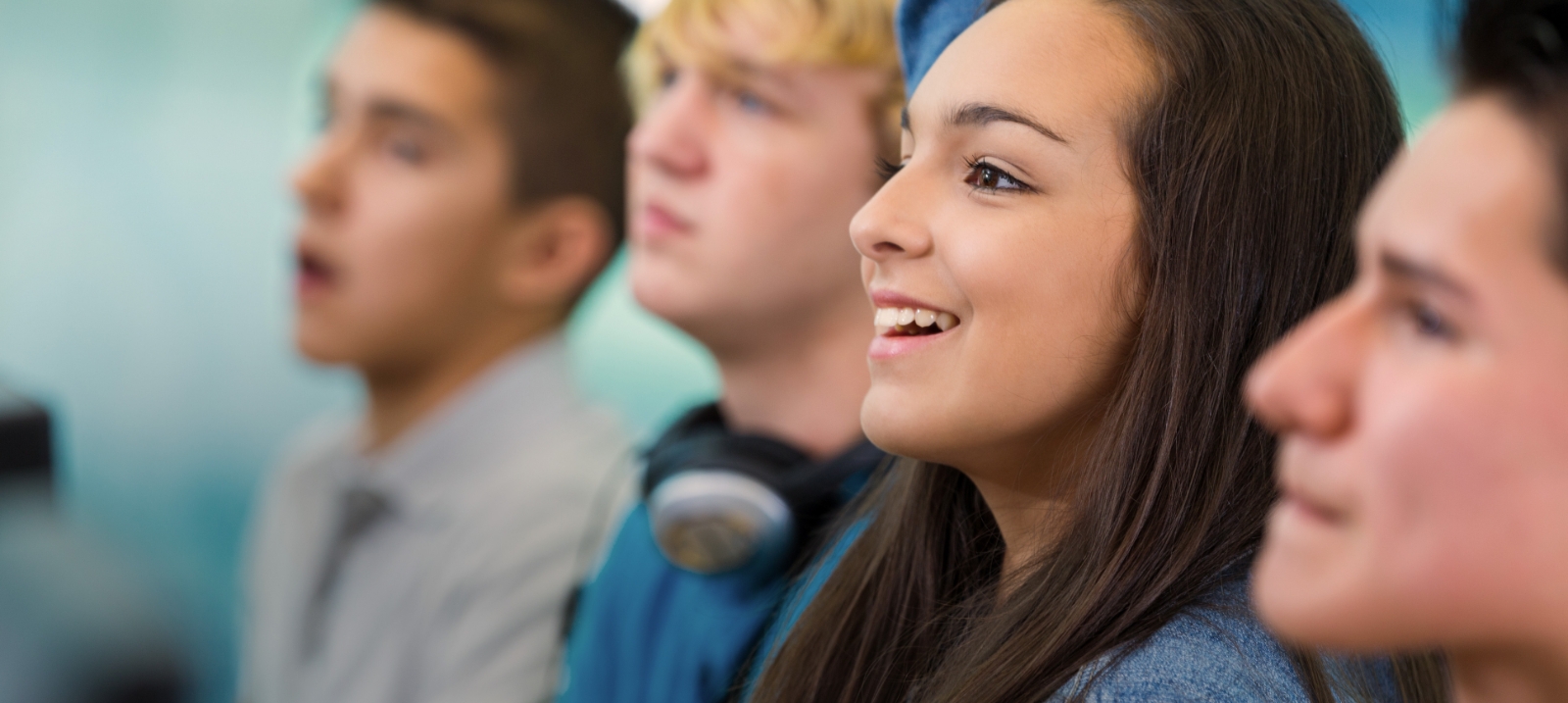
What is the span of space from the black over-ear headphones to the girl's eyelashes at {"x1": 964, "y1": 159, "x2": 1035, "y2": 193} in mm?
412

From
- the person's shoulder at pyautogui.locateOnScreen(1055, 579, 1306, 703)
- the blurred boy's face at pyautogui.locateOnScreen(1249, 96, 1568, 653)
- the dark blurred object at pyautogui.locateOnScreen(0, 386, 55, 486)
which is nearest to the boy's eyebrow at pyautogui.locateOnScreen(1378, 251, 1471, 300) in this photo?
the blurred boy's face at pyautogui.locateOnScreen(1249, 96, 1568, 653)

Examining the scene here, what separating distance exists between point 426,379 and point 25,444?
0.48 meters

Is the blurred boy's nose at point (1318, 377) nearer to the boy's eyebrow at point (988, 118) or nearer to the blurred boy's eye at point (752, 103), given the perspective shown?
the boy's eyebrow at point (988, 118)

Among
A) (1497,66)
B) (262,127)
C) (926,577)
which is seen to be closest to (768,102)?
(926,577)

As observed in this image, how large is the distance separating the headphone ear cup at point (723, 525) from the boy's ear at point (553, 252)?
629mm

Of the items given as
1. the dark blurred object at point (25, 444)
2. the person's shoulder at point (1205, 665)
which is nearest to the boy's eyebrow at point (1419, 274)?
the person's shoulder at point (1205, 665)

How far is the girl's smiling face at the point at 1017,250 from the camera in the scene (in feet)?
2.44

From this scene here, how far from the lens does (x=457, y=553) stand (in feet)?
5.10

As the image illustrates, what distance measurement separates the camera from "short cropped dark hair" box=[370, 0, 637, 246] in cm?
166

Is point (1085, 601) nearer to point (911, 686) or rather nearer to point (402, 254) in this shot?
point (911, 686)

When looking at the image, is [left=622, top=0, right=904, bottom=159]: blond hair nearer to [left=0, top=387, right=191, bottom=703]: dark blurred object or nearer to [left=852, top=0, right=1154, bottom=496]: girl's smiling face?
[left=852, top=0, right=1154, bottom=496]: girl's smiling face

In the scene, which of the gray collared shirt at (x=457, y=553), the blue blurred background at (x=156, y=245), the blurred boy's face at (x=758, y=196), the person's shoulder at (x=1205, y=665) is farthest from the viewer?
the blue blurred background at (x=156, y=245)

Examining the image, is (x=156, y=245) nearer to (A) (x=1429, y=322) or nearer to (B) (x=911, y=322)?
(B) (x=911, y=322)

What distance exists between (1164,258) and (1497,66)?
0.27 m
